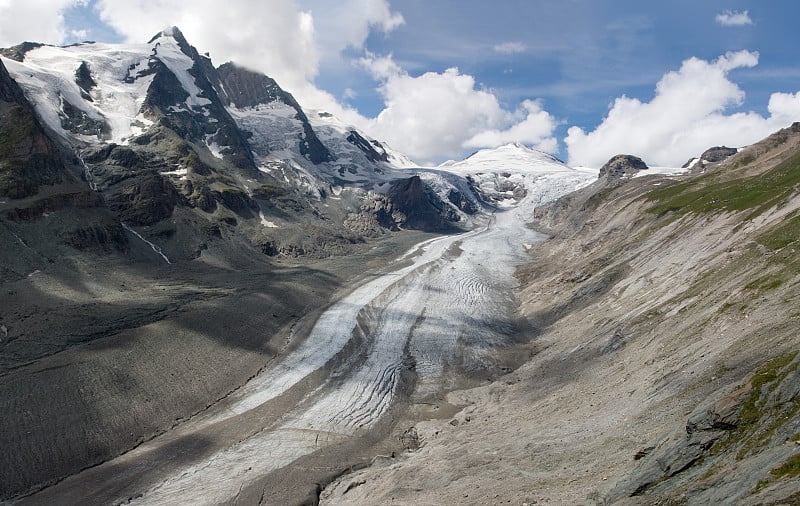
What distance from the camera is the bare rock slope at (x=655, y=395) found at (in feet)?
51.8

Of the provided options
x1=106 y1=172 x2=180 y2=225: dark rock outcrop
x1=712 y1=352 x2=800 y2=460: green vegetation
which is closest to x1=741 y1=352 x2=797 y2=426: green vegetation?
x1=712 y1=352 x2=800 y2=460: green vegetation

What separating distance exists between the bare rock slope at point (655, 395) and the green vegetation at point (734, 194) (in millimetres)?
407

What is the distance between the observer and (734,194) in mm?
57562

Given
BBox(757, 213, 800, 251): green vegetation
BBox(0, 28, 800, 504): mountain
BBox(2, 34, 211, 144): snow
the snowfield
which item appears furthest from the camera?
BBox(2, 34, 211, 144): snow

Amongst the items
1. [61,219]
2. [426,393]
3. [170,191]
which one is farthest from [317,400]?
[170,191]

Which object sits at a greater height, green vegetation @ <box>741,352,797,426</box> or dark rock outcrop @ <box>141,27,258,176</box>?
dark rock outcrop @ <box>141,27,258,176</box>

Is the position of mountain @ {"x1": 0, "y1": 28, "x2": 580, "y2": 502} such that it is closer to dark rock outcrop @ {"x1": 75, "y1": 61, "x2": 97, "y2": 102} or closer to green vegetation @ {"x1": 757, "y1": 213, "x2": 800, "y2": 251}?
dark rock outcrop @ {"x1": 75, "y1": 61, "x2": 97, "y2": 102}

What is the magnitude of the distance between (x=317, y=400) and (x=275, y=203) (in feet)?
350

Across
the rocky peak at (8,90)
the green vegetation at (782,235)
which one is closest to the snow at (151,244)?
the rocky peak at (8,90)

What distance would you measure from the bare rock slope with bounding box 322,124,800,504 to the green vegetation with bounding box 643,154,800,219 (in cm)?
41

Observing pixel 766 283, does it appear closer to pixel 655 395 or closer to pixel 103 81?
pixel 655 395

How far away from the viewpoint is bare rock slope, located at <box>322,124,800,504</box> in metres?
15.8

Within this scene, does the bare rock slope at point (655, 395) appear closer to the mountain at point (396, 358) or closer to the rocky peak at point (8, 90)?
the mountain at point (396, 358)

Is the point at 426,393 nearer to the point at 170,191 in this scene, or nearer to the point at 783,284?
the point at 783,284
